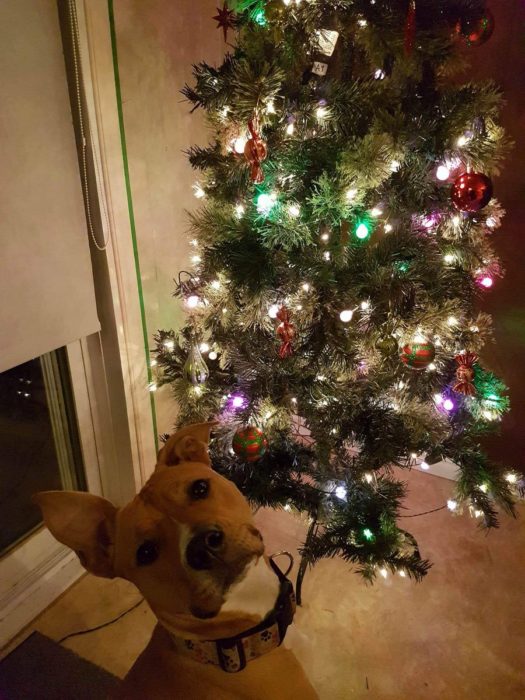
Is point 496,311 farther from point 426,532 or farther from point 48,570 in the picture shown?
point 48,570

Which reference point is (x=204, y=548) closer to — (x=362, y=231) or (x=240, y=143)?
(x=362, y=231)

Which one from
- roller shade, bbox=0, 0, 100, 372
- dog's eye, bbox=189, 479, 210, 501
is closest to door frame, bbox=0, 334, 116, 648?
roller shade, bbox=0, 0, 100, 372

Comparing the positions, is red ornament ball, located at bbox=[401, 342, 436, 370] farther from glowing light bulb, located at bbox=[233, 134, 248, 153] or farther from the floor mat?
the floor mat

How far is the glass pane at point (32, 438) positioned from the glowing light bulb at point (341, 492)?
0.94 m

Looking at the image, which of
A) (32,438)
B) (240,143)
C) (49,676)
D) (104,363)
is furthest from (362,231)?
(49,676)

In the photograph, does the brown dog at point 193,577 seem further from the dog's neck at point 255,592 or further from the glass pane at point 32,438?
the glass pane at point 32,438

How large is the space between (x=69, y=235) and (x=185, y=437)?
0.74 metres

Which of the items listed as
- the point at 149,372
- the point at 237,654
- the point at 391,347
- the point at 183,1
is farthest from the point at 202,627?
the point at 183,1

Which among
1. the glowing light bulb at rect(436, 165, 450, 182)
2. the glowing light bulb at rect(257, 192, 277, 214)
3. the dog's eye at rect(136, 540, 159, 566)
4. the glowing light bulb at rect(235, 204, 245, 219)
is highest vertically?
the glowing light bulb at rect(436, 165, 450, 182)

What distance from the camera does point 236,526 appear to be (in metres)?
0.83

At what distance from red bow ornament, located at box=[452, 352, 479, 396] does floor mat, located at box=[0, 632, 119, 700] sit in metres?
1.27

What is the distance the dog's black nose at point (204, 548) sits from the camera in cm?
79

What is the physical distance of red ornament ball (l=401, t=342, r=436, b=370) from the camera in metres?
1.17

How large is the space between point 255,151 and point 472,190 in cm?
48
